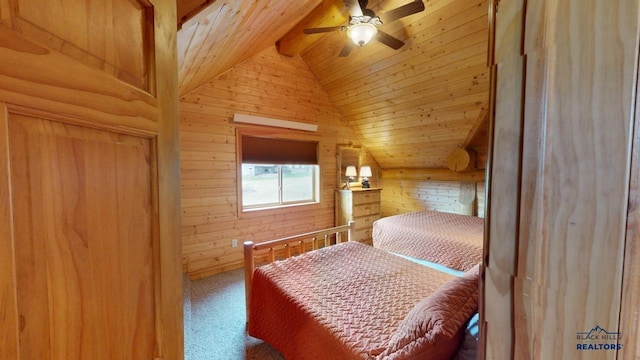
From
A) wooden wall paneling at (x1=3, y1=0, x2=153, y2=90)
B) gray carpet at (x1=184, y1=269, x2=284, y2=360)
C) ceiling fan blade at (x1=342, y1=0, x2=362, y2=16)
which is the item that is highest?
ceiling fan blade at (x1=342, y1=0, x2=362, y2=16)

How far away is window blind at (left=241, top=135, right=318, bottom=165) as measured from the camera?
3.68 metres

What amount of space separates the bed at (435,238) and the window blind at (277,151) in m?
1.63

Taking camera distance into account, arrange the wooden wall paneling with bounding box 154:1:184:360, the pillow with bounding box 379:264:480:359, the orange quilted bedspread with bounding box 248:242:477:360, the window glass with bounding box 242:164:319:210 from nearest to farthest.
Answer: the wooden wall paneling with bounding box 154:1:184:360 → the pillow with bounding box 379:264:480:359 → the orange quilted bedspread with bounding box 248:242:477:360 → the window glass with bounding box 242:164:319:210

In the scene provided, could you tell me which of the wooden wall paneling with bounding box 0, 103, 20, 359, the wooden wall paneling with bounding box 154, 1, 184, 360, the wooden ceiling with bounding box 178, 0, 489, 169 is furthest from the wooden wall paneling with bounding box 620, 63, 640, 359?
the wooden ceiling with bounding box 178, 0, 489, 169

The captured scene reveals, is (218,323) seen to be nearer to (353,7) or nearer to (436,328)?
(436,328)

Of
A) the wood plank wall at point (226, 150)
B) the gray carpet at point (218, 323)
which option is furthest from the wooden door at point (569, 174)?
the wood plank wall at point (226, 150)

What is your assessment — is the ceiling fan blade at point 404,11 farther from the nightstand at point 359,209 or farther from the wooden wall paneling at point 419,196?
the wooden wall paneling at point 419,196

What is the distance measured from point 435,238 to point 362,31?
2203 mm

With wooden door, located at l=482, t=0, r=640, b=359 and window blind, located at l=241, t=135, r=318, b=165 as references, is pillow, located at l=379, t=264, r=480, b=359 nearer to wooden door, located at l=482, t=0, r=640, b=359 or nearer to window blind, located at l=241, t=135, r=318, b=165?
wooden door, located at l=482, t=0, r=640, b=359

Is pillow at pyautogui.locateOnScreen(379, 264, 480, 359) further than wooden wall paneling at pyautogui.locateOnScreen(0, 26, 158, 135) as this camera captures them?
Yes

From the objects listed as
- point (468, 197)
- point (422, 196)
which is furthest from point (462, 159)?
point (422, 196)

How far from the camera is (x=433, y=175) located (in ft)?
15.2

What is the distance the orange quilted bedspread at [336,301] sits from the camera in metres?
1.30

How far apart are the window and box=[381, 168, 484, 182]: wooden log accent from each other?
5.61ft
